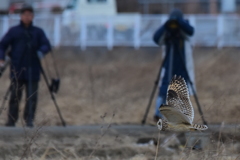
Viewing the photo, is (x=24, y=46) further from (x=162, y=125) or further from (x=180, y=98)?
(x=162, y=125)

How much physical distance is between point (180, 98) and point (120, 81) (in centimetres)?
1261

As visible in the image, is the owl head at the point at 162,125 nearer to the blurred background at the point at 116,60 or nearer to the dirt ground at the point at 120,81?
the dirt ground at the point at 120,81

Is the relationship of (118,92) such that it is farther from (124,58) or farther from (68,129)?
(68,129)

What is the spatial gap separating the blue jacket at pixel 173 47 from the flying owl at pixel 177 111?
2.57m

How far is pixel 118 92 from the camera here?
16.5m

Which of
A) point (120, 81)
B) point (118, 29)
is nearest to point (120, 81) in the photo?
point (120, 81)

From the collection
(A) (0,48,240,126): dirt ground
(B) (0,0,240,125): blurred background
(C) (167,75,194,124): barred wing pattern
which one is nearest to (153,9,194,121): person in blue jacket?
(A) (0,48,240,126): dirt ground

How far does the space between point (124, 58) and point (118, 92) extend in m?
4.64

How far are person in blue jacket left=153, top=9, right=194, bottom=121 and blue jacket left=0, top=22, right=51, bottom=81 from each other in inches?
63.6

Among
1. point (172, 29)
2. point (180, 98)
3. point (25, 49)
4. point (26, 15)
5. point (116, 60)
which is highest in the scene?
point (26, 15)

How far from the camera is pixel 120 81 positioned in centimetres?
1808

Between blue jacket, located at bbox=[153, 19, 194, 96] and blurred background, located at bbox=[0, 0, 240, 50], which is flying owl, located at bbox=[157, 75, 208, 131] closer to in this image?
blue jacket, located at bbox=[153, 19, 194, 96]

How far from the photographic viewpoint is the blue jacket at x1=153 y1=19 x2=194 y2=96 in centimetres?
820

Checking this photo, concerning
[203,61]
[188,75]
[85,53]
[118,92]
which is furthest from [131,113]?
[85,53]
